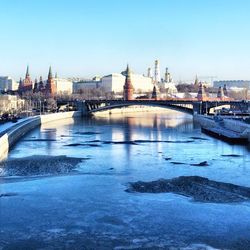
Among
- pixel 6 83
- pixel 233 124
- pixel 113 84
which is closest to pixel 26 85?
pixel 113 84

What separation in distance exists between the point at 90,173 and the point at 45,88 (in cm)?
4979

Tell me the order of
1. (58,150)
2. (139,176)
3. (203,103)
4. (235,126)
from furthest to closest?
(203,103) → (235,126) → (58,150) → (139,176)

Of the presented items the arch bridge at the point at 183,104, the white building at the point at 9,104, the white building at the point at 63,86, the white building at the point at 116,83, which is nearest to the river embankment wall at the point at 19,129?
the arch bridge at the point at 183,104

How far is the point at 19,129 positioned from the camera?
2178 centimetres

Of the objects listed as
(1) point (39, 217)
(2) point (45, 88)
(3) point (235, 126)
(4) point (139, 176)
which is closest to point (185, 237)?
(1) point (39, 217)

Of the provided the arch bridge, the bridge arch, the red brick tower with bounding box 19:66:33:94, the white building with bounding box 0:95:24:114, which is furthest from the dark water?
the red brick tower with bounding box 19:66:33:94

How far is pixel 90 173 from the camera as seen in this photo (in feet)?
37.6

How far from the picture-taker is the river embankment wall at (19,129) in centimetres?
1559

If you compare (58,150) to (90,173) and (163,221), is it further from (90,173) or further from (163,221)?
(163,221)

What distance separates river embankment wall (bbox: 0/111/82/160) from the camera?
Result: 15.6 m

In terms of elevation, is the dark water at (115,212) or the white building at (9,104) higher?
the white building at (9,104)

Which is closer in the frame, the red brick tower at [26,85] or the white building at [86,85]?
the red brick tower at [26,85]

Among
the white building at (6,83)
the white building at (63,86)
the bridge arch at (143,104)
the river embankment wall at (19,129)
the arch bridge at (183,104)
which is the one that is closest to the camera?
the river embankment wall at (19,129)

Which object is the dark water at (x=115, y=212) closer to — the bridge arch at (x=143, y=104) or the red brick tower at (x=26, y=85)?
the bridge arch at (x=143, y=104)
